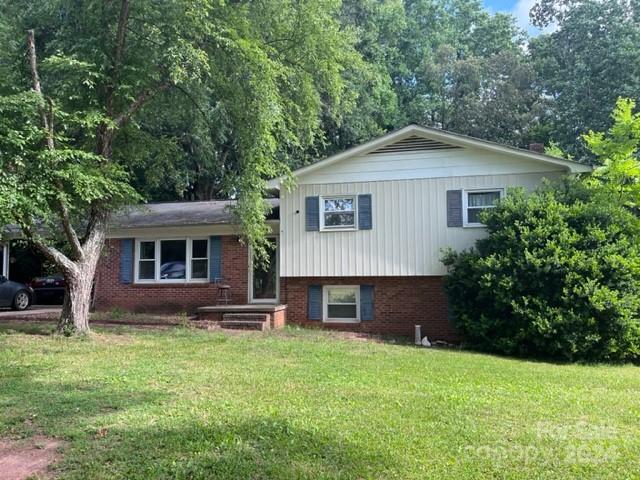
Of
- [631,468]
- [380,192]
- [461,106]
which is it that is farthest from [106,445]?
[461,106]

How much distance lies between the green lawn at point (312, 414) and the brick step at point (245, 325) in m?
3.50

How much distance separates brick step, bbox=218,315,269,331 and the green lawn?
3.50m

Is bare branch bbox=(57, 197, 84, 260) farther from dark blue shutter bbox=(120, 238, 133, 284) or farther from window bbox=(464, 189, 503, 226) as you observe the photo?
window bbox=(464, 189, 503, 226)

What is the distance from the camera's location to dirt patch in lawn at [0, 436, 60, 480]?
3.88 metres

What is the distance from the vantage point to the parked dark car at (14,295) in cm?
1662

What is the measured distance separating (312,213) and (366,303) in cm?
283

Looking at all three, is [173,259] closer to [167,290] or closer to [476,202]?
[167,290]

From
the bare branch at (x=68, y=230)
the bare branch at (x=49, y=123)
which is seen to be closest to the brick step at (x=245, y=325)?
the bare branch at (x=68, y=230)

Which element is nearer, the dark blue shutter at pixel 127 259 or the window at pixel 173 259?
the window at pixel 173 259

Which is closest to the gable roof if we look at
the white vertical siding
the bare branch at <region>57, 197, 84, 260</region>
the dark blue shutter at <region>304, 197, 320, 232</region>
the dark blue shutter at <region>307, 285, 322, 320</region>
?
the white vertical siding

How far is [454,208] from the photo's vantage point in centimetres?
1329

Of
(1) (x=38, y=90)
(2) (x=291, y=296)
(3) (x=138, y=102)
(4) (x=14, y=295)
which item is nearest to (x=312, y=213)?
(2) (x=291, y=296)

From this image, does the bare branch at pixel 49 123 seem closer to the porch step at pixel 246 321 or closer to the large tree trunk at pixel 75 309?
the large tree trunk at pixel 75 309

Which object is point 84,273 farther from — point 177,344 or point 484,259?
point 484,259
